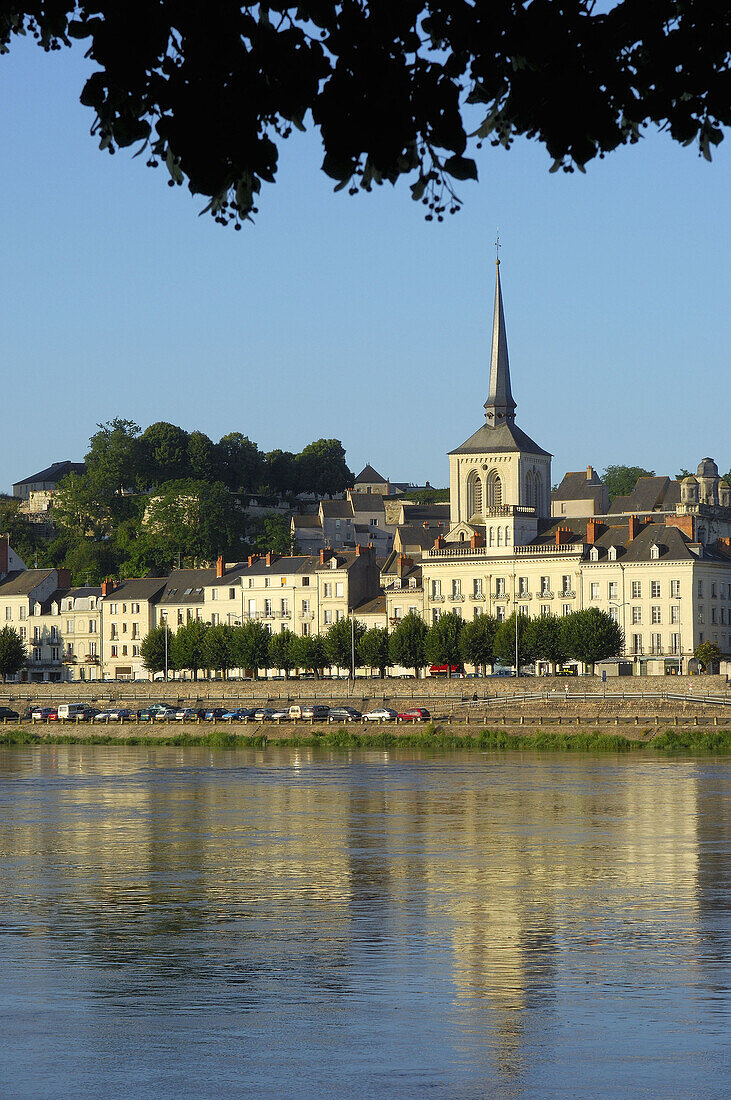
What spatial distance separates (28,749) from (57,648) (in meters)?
42.4

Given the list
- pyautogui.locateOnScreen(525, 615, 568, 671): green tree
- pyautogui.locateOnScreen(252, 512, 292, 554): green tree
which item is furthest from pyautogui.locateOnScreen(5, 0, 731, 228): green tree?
pyautogui.locateOnScreen(252, 512, 292, 554): green tree

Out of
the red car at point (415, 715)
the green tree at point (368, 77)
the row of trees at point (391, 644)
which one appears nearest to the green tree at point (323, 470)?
the row of trees at point (391, 644)

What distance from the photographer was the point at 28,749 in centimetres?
8412

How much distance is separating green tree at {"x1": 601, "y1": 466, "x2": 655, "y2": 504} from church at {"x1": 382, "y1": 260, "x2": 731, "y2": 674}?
5046 cm

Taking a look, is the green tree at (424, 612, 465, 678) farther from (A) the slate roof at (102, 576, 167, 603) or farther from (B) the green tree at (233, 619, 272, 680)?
(A) the slate roof at (102, 576, 167, 603)

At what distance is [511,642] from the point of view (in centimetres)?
9712

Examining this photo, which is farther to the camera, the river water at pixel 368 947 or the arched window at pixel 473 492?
the arched window at pixel 473 492

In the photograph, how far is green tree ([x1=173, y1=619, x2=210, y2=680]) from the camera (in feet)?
359

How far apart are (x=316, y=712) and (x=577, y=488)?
49.3m

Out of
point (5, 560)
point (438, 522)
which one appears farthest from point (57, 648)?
point (438, 522)

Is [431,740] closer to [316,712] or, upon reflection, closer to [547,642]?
[316,712]

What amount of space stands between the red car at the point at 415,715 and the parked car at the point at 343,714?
3078 millimetres

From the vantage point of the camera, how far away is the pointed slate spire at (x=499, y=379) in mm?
126688

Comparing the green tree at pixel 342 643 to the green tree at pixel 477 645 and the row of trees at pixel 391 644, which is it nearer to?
the row of trees at pixel 391 644
